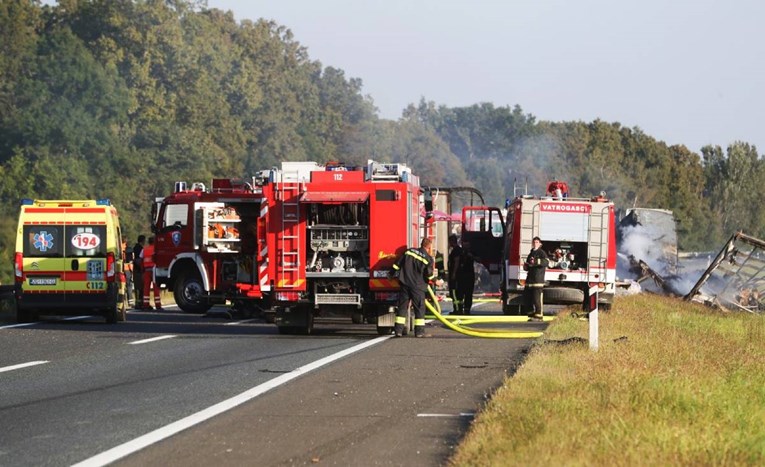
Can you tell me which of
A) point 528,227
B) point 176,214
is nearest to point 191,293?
point 176,214

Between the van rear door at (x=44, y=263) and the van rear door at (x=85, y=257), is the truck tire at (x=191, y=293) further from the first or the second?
the van rear door at (x=44, y=263)

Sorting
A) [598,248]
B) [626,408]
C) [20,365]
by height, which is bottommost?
[20,365]

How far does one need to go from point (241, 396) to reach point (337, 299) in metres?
9.03

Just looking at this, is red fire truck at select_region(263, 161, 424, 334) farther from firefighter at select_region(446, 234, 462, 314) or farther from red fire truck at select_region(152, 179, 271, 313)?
firefighter at select_region(446, 234, 462, 314)

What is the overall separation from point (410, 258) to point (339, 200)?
58.3 inches

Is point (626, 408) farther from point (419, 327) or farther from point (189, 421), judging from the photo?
point (419, 327)

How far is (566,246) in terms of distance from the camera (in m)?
31.4

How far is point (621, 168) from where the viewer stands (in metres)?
97.1

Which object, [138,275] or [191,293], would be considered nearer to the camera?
[191,293]

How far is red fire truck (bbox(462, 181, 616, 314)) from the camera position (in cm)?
3075

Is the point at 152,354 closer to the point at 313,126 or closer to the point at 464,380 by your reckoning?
the point at 464,380

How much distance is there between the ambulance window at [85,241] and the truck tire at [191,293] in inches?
193

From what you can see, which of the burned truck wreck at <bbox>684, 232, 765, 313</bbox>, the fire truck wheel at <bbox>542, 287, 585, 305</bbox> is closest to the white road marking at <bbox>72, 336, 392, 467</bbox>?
the fire truck wheel at <bbox>542, 287, 585, 305</bbox>

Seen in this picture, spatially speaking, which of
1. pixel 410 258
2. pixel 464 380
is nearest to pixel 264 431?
pixel 464 380
